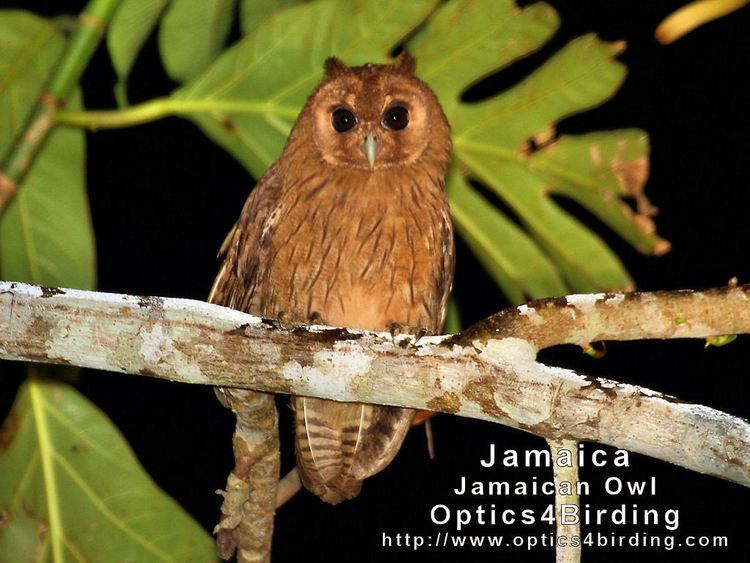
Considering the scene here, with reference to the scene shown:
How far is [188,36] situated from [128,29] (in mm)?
185

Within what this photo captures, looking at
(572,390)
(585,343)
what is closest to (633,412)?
(572,390)

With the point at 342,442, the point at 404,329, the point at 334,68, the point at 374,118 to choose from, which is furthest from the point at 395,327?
the point at 334,68

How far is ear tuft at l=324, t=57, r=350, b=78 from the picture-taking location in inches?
97.5

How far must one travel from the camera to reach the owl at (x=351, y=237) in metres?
2.36

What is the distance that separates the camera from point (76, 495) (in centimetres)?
274

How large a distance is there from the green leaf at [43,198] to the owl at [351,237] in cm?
51

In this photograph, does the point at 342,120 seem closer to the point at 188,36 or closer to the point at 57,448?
the point at 188,36

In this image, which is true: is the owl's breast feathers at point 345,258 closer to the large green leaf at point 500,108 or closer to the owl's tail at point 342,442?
the owl's tail at point 342,442

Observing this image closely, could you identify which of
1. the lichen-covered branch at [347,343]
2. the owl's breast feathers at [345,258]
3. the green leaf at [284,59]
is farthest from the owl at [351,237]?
the lichen-covered branch at [347,343]

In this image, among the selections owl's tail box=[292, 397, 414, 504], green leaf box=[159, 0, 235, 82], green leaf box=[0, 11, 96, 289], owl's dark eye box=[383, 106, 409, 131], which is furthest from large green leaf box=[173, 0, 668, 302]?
owl's tail box=[292, 397, 414, 504]

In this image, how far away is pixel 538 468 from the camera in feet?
8.77

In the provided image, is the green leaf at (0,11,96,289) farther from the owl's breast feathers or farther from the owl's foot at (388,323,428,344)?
the owl's foot at (388,323,428,344)

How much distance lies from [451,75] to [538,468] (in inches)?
45.6

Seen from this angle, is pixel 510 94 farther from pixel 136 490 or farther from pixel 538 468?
pixel 136 490
